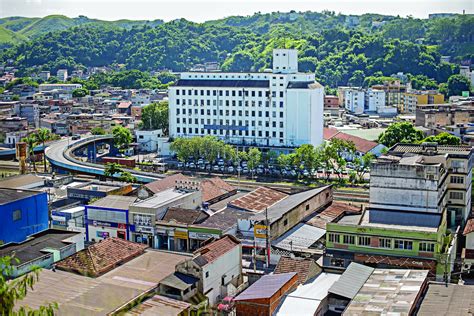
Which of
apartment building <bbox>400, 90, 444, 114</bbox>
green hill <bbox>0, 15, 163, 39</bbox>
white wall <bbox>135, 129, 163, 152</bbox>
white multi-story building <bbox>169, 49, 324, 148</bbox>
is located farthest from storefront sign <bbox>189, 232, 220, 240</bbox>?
green hill <bbox>0, 15, 163, 39</bbox>

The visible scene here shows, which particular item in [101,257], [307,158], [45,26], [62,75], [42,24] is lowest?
[101,257]

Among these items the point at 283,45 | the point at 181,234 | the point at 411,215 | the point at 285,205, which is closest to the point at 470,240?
the point at 411,215

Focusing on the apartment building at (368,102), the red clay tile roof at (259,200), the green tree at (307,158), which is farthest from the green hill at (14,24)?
the red clay tile roof at (259,200)

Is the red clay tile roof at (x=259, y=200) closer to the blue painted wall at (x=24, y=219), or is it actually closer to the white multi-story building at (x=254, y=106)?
the blue painted wall at (x=24, y=219)

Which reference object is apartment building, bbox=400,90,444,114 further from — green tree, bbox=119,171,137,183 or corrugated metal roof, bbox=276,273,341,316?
corrugated metal roof, bbox=276,273,341,316

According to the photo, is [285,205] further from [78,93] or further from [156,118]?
[78,93]

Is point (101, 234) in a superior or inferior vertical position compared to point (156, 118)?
inferior

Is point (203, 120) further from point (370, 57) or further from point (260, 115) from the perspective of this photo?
point (370, 57)
